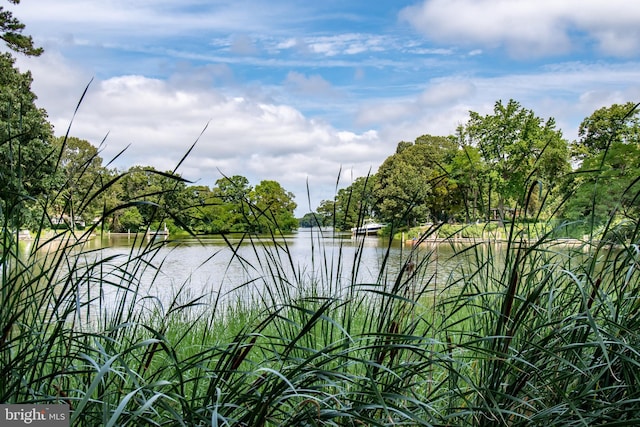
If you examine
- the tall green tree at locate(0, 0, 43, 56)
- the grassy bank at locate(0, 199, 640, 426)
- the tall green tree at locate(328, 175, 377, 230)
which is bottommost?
the grassy bank at locate(0, 199, 640, 426)

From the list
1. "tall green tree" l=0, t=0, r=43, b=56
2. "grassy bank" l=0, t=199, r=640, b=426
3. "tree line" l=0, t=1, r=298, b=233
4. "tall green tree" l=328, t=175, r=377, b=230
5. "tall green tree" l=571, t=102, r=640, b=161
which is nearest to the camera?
"grassy bank" l=0, t=199, r=640, b=426

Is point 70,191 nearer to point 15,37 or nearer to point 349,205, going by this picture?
point 349,205

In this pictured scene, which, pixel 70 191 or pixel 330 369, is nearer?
pixel 330 369

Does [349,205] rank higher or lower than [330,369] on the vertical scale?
higher

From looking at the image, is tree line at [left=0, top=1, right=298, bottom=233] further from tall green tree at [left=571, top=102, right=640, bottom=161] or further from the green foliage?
tall green tree at [left=571, top=102, right=640, bottom=161]

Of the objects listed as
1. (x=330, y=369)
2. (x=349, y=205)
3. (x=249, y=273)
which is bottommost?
(x=249, y=273)

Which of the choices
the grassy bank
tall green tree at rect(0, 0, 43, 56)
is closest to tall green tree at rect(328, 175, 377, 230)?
the grassy bank

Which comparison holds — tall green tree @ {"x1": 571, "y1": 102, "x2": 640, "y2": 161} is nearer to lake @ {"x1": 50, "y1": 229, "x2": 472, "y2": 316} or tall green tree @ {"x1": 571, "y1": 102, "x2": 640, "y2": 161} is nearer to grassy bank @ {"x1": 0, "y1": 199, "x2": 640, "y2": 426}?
lake @ {"x1": 50, "y1": 229, "x2": 472, "y2": 316}

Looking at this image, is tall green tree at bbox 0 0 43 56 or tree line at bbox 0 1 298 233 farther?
tall green tree at bbox 0 0 43 56

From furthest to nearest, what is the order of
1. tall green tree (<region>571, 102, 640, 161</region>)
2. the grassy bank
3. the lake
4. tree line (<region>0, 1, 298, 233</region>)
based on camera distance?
tall green tree (<region>571, 102, 640, 161</region>) < the lake < tree line (<region>0, 1, 298, 233</region>) < the grassy bank

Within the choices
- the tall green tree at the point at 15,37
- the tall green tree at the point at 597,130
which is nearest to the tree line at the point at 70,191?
the tall green tree at the point at 15,37

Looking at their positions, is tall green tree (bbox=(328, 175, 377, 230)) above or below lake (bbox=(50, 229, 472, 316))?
above

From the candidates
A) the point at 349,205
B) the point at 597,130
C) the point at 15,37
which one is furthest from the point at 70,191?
the point at 597,130

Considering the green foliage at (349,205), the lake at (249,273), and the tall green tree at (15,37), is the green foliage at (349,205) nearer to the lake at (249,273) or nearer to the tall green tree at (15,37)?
the lake at (249,273)
